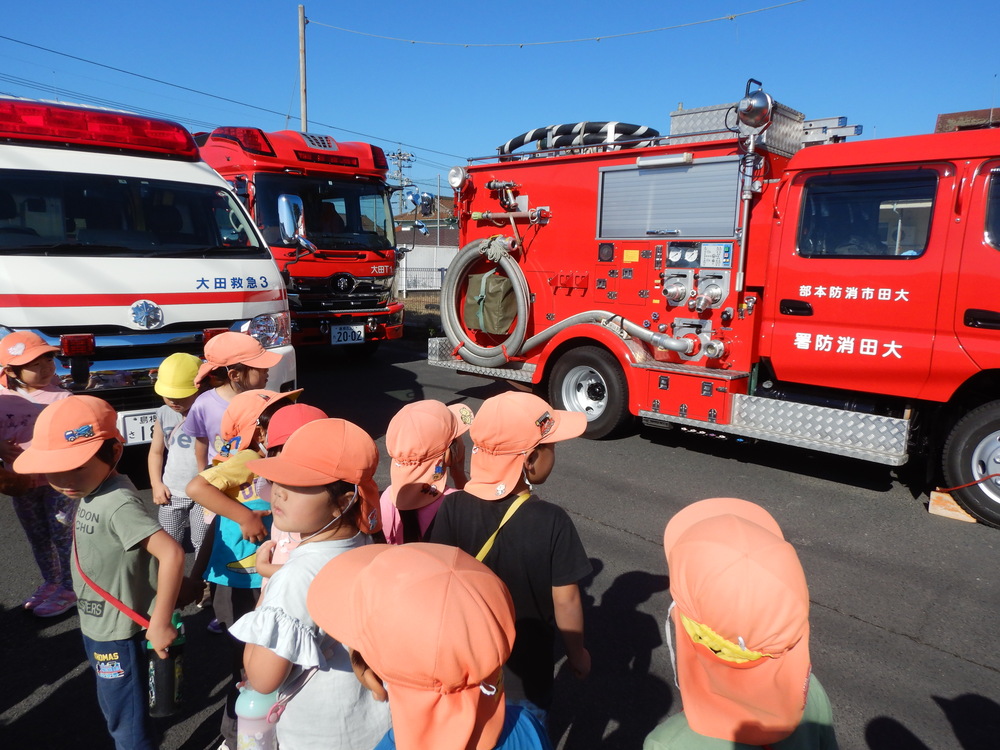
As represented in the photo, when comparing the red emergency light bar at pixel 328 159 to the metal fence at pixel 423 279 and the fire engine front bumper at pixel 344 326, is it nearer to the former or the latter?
the fire engine front bumper at pixel 344 326

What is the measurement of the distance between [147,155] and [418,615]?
5.71 metres

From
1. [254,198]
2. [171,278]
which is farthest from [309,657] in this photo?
[254,198]

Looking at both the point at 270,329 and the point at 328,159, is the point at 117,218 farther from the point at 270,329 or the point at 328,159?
the point at 328,159

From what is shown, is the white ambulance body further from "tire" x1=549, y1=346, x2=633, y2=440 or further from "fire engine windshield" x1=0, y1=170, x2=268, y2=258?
"tire" x1=549, y1=346, x2=633, y2=440

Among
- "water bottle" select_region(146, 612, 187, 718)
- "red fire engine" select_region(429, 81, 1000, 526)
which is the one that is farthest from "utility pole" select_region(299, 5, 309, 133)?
"water bottle" select_region(146, 612, 187, 718)

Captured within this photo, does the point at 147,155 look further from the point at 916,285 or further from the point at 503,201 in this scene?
the point at 916,285

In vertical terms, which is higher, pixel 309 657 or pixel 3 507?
pixel 309 657

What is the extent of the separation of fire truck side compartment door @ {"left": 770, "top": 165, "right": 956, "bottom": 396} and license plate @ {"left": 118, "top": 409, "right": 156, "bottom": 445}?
4880mm

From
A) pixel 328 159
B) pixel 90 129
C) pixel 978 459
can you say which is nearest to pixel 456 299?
pixel 328 159

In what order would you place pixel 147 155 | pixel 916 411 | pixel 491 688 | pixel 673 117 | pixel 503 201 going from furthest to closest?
pixel 503 201, pixel 673 117, pixel 147 155, pixel 916 411, pixel 491 688

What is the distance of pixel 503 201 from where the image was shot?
7590 mm

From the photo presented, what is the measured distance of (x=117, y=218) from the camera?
207 inches

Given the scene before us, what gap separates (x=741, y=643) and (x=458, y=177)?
714 cm

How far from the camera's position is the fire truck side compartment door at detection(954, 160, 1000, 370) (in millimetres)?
4582
